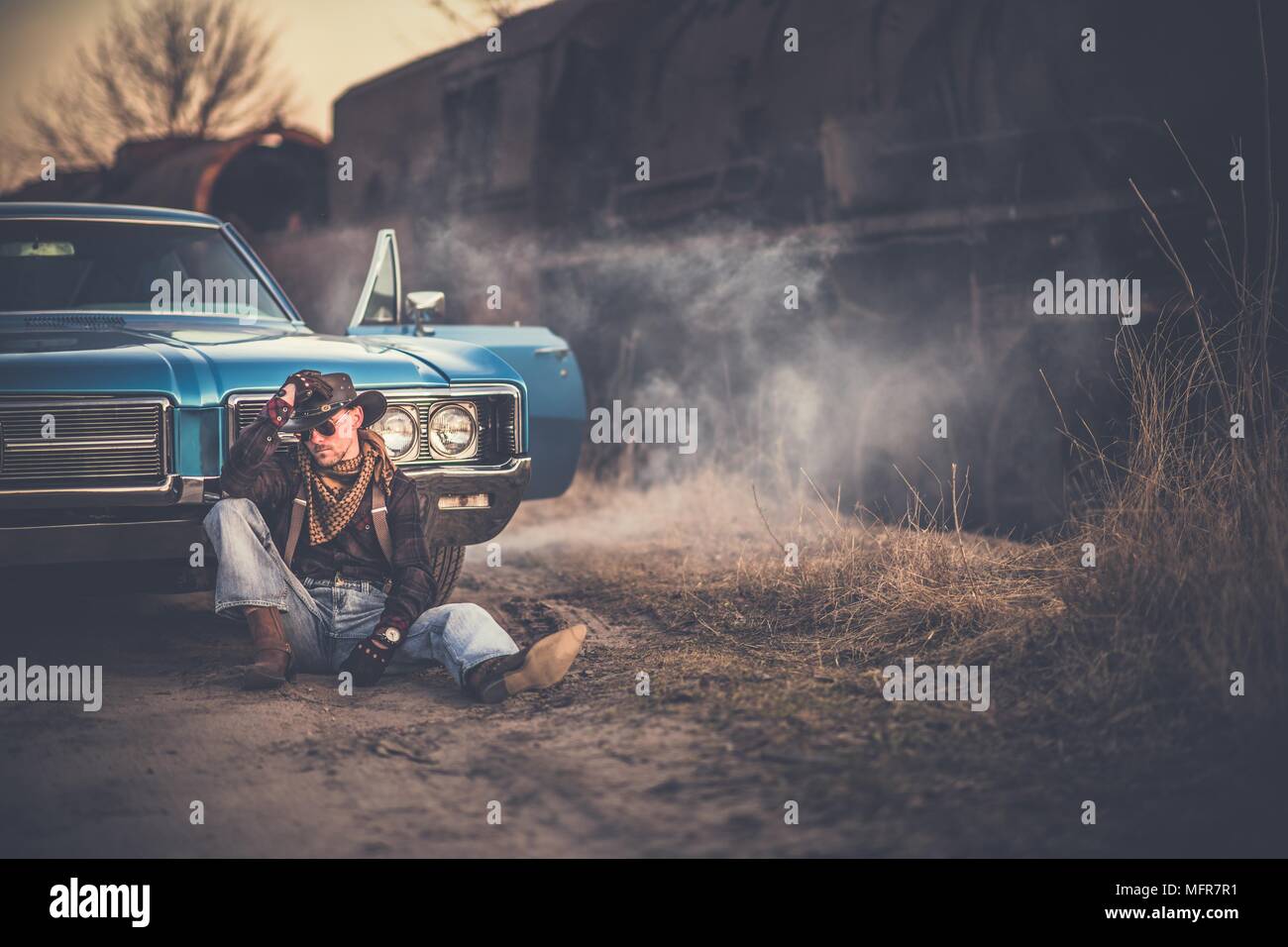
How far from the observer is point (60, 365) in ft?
13.1

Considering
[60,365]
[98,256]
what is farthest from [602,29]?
[60,365]

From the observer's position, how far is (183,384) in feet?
13.4

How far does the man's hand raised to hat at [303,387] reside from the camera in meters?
4.18

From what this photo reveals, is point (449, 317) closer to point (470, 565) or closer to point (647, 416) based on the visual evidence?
point (647, 416)

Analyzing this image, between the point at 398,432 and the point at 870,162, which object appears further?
the point at 870,162

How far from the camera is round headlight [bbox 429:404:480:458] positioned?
14.8 feet

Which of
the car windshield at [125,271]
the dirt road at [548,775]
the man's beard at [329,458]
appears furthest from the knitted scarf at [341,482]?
the car windshield at [125,271]

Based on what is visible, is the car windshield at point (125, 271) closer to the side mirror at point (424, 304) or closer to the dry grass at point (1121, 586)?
the side mirror at point (424, 304)

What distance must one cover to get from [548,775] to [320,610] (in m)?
1.26

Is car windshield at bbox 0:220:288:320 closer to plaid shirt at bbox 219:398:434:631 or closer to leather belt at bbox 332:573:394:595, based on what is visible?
plaid shirt at bbox 219:398:434:631

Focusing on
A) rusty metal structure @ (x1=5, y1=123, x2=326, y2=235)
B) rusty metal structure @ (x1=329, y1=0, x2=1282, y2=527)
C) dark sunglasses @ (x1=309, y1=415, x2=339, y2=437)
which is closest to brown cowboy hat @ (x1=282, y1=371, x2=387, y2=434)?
dark sunglasses @ (x1=309, y1=415, x2=339, y2=437)

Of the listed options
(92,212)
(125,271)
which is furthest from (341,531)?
(92,212)

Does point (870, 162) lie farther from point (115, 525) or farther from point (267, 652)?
point (115, 525)

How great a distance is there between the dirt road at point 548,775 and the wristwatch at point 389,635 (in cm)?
19
